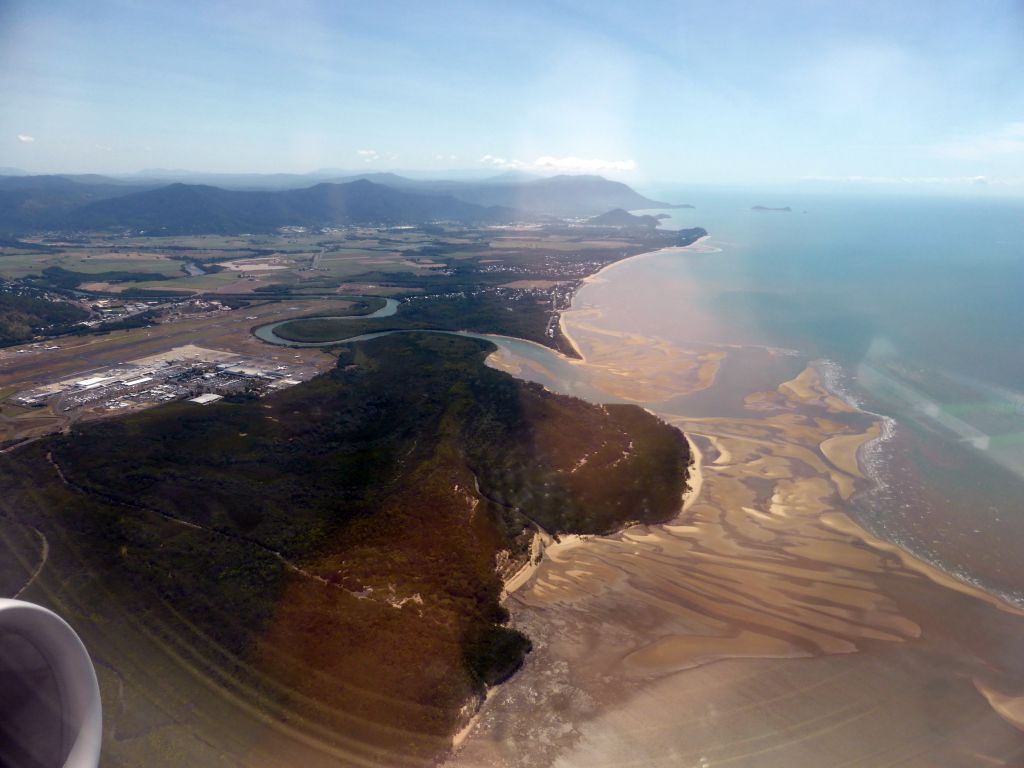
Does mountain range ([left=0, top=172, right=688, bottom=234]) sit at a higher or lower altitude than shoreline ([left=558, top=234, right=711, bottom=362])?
higher

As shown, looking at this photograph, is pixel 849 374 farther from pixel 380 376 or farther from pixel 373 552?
pixel 373 552

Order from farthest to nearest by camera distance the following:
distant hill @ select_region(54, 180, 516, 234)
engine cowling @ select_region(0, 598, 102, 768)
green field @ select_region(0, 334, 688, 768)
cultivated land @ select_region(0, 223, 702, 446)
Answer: distant hill @ select_region(54, 180, 516, 234)
cultivated land @ select_region(0, 223, 702, 446)
green field @ select_region(0, 334, 688, 768)
engine cowling @ select_region(0, 598, 102, 768)

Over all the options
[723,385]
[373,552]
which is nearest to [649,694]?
[373,552]

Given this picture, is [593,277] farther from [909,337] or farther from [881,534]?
[881,534]

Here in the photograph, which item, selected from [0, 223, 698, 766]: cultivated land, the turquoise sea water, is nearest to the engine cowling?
[0, 223, 698, 766]: cultivated land

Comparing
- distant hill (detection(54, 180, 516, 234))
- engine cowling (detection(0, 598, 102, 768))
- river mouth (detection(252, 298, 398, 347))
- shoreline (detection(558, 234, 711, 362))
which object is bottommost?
river mouth (detection(252, 298, 398, 347))

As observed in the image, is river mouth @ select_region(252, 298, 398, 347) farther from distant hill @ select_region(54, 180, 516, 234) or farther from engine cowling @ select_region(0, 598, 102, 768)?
distant hill @ select_region(54, 180, 516, 234)

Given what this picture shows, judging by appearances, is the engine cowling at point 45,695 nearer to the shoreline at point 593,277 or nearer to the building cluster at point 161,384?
the building cluster at point 161,384

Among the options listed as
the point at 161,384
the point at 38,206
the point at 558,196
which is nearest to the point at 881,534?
the point at 161,384
